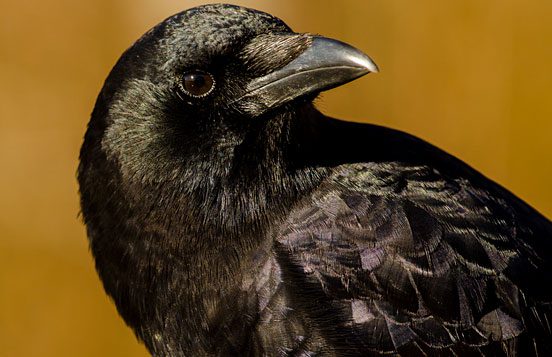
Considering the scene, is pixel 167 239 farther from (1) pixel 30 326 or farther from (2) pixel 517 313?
(1) pixel 30 326

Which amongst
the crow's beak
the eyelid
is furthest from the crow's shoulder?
the eyelid

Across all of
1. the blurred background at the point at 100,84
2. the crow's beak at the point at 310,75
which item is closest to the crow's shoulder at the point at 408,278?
the crow's beak at the point at 310,75

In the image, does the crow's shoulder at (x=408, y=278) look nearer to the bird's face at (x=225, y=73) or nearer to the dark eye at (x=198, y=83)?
the bird's face at (x=225, y=73)

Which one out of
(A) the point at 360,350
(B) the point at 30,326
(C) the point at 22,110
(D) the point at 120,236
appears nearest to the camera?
(A) the point at 360,350

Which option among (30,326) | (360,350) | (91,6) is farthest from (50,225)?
(360,350)

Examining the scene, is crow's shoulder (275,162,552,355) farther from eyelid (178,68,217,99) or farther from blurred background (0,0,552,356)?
blurred background (0,0,552,356)

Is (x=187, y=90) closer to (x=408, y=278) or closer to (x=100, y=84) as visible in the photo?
(x=408, y=278)

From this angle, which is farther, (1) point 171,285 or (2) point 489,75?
(2) point 489,75
